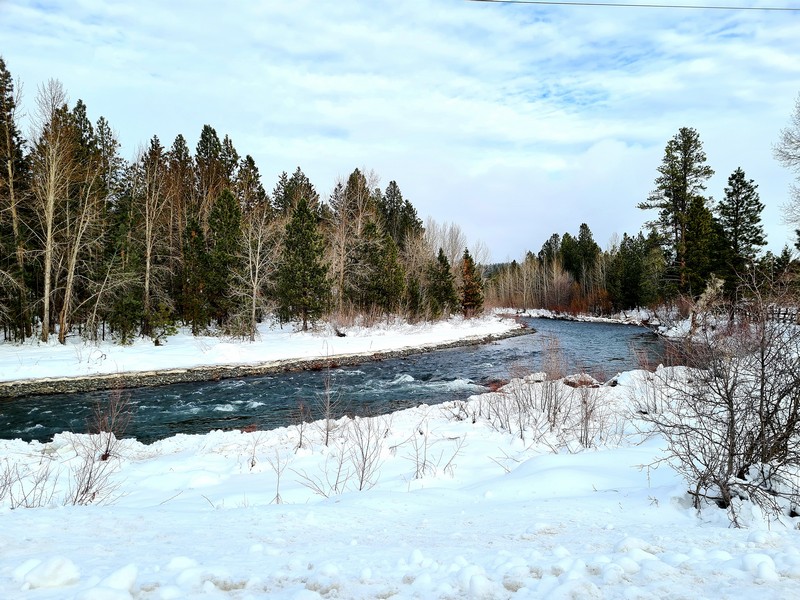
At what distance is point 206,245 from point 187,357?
1159cm

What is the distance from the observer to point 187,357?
783 inches

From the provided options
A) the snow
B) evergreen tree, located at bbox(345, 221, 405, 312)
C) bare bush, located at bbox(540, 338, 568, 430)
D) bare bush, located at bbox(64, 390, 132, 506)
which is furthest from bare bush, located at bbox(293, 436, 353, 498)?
evergreen tree, located at bbox(345, 221, 405, 312)

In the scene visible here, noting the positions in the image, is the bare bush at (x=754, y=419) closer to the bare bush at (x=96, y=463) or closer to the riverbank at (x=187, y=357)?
the bare bush at (x=96, y=463)

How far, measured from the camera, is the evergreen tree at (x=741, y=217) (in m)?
33.3

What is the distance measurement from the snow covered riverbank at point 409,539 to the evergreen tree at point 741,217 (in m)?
35.3

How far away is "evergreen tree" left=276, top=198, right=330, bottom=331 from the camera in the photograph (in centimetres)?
2780

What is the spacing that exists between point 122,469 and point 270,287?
2279 centimetres

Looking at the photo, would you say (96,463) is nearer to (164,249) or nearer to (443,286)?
(164,249)

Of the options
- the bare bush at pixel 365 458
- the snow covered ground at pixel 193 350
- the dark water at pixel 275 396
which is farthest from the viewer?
the snow covered ground at pixel 193 350

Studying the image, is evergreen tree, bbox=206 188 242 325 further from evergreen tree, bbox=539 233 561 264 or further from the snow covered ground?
evergreen tree, bbox=539 233 561 264

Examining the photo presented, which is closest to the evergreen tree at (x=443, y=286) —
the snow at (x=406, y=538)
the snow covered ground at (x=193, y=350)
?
the snow covered ground at (x=193, y=350)

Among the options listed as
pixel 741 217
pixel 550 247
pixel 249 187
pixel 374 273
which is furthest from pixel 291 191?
pixel 550 247

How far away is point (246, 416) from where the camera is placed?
12641 mm

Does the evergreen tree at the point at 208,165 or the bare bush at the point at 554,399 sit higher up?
the evergreen tree at the point at 208,165
